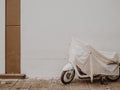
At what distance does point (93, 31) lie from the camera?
209 inches

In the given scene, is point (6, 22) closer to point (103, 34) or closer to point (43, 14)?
point (43, 14)

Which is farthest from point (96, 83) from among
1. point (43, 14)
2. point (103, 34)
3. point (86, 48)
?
point (43, 14)

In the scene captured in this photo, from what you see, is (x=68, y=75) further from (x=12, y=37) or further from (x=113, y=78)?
(x=12, y=37)

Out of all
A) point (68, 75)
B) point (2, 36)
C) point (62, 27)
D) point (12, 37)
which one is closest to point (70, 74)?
point (68, 75)

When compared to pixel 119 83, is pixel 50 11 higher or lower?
higher

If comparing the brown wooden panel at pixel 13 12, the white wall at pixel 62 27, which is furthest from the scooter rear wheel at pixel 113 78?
the brown wooden panel at pixel 13 12

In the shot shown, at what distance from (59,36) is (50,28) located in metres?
0.28

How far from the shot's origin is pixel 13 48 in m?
5.34

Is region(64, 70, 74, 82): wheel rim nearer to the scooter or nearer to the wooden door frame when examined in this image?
the scooter

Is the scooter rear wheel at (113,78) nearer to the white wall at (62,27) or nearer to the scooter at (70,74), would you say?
the scooter at (70,74)

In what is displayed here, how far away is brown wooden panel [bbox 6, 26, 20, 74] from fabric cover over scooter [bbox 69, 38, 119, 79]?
1.32 m

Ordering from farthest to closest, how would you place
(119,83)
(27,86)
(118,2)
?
(118,2) → (119,83) → (27,86)

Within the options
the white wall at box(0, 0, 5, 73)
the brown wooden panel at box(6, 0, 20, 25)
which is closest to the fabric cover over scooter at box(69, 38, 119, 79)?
the brown wooden panel at box(6, 0, 20, 25)

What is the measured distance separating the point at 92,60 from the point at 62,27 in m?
1.10
